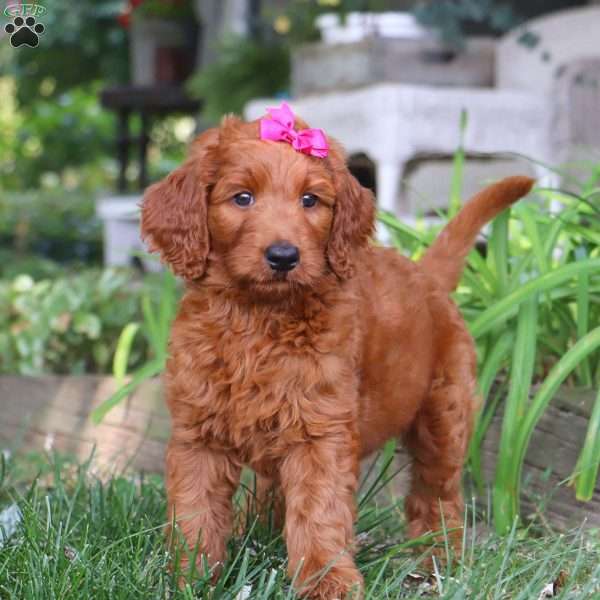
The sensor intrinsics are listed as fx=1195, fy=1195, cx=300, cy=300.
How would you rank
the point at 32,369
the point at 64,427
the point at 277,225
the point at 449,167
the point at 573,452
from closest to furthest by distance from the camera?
the point at 277,225 → the point at 573,452 → the point at 64,427 → the point at 32,369 → the point at 449,167

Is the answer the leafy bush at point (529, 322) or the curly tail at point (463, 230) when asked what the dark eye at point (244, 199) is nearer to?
the curly tail at point (463, 230)

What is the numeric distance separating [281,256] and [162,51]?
7.50 meters

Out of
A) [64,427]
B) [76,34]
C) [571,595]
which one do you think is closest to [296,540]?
[571,595]

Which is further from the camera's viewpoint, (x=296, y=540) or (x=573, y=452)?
(x=573, y=452)

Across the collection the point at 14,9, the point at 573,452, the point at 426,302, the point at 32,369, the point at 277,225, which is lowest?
the point at 32,369

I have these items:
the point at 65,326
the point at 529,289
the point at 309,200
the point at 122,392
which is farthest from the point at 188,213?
the point at 65,326

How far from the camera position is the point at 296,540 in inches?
104

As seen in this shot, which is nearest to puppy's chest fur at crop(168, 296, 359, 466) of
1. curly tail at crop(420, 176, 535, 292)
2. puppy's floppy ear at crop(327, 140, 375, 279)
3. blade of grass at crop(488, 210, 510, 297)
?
puppy's floppy ear at crop(327, 140, 375, 279)

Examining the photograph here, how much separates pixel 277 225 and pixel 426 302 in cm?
76

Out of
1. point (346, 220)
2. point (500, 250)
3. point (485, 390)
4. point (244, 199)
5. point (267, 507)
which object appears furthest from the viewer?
point (500, 250)

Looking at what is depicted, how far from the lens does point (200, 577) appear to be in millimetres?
2643

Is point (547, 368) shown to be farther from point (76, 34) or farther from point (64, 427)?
point (76, 34)

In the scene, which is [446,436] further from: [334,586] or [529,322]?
[334,586]

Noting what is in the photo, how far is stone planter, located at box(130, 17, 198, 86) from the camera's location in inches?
381
